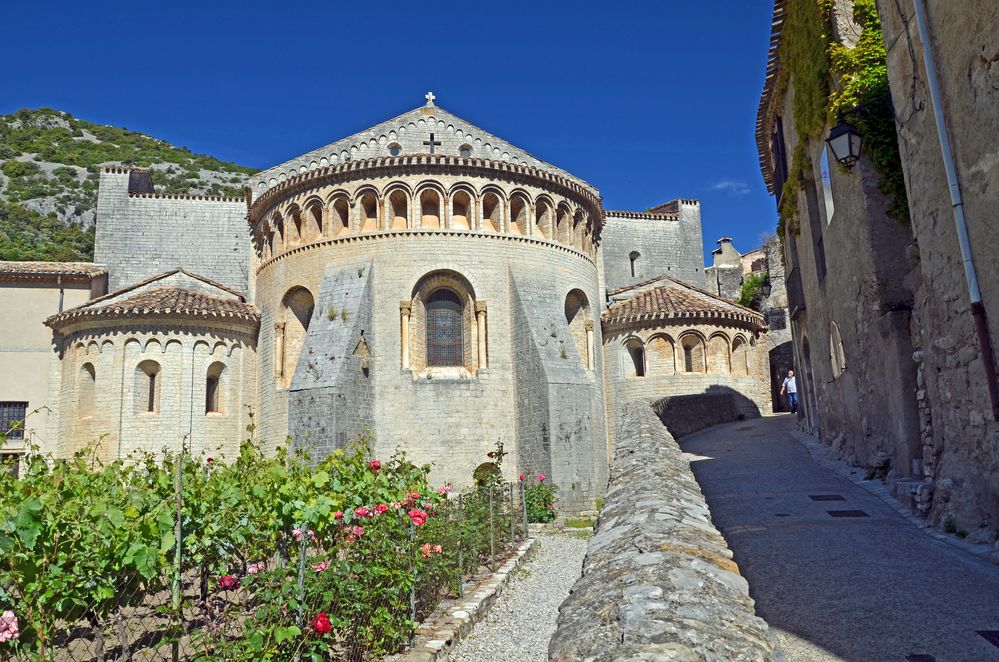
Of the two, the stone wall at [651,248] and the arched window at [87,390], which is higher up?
the stone wall at [651,248]

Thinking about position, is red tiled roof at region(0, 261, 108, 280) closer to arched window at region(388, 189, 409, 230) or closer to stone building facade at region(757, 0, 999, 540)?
arched window at region(388, 189, 409, 230)

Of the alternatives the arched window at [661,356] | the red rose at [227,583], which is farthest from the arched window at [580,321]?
the red rose at [227,583]

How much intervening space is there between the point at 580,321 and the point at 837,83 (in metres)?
12.5

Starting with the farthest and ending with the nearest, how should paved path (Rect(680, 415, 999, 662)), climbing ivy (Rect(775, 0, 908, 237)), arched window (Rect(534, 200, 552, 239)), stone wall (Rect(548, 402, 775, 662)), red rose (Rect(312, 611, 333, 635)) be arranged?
arched window (Rect(534, 200, 552, 239)) → climbing ivy (Rect(775, 0, 908, 237)) → red rose (Rect(312, 611, 333, 635)) → paved path (Rect(680, 415, 999, 662)) → stone wall (Rect(548, 402, 775, 662))

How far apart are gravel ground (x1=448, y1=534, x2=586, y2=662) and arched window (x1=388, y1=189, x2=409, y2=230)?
1080 centimetres

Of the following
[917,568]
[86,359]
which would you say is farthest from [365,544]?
[86,359]

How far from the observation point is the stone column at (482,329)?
2020 cm

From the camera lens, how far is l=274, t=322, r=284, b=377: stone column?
2156 centimetres

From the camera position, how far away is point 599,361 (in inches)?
917

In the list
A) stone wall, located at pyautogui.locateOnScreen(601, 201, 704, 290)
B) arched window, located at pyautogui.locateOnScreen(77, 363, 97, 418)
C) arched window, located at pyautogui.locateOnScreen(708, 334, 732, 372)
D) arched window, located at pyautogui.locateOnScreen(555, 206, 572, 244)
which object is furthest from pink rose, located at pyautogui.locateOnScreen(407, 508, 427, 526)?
stone wall, located at pyautogui.locateOnScreen(601, 201, 704, 290)

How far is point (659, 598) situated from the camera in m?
2.95

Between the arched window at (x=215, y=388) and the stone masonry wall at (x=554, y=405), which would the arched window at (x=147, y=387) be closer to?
the arched window at (x=215, y=388)

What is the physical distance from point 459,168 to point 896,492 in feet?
47.0

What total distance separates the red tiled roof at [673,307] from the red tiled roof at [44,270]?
18.5 metres
